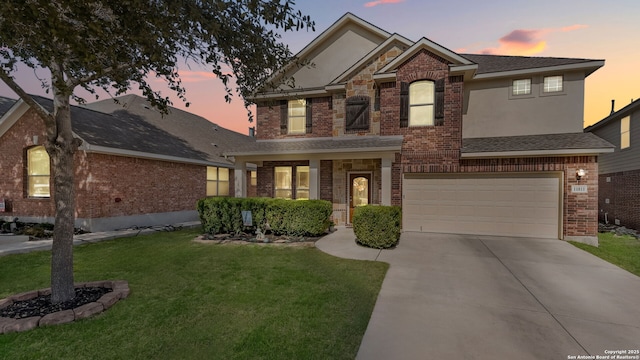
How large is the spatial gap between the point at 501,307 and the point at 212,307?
4.58 metres

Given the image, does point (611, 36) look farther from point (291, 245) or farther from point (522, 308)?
point (291, 245)

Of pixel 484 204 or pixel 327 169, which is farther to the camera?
pixel 327 169

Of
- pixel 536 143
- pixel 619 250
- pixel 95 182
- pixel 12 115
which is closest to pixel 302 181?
pixel 95 182

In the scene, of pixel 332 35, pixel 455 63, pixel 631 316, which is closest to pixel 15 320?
pixel 631 316

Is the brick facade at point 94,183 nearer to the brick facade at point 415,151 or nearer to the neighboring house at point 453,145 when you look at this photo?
the neighboring house at point 453,145

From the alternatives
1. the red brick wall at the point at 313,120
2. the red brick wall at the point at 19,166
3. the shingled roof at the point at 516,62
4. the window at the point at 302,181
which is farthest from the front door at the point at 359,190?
the red brick wall at the point at 19,166

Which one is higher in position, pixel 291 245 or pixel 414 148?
pixel 414 148

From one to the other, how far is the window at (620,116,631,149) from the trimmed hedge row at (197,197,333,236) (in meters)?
13.9

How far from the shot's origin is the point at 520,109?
10.4 meters

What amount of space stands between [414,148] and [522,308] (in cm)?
708

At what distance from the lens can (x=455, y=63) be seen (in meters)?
9.95

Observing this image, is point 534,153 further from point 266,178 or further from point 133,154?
point 133,154

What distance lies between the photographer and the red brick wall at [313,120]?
12312 mm

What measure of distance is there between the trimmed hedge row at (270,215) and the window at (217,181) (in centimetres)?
677
